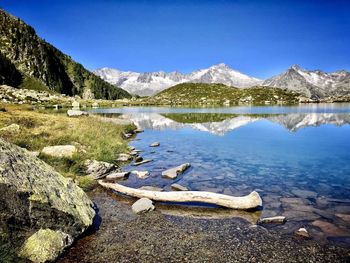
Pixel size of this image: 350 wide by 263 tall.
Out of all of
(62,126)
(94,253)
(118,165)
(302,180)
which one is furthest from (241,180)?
(62,126)

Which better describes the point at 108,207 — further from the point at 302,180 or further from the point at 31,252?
the point at 302,180

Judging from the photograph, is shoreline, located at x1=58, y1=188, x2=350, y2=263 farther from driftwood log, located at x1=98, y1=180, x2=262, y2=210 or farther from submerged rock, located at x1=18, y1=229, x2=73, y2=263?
driftwood log, located at x1=98, y1=180, x2=262, y2=210

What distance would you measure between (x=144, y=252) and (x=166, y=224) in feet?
8.32

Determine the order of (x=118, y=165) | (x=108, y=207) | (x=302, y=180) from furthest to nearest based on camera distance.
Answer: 1. (x=118, y=165)
2. (x=302, y=180)
3. (x=108, y=207)

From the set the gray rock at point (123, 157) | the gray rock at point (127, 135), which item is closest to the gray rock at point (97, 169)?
the gray rock at point (123, 157)

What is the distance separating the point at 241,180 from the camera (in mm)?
19328

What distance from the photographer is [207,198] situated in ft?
48.4

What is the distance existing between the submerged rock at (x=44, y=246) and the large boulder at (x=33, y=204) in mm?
28

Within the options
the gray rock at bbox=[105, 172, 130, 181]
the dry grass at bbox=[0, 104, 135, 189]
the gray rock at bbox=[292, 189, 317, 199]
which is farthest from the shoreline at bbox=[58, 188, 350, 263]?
the dry grass at bbox=[0, 104, 135, 189]

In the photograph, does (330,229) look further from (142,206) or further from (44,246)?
(44,246)

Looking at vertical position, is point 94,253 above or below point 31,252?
below

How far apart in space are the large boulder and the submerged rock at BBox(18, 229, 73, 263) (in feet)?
0.09

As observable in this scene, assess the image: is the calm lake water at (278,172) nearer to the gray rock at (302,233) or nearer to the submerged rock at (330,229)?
the submerged rock at (330,229)

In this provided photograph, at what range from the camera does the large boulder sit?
29.6 feet
